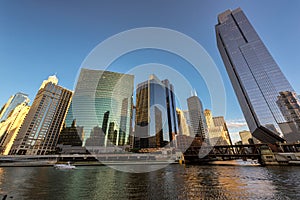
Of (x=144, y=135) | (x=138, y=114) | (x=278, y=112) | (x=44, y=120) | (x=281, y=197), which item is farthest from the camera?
(x=138, y=114)

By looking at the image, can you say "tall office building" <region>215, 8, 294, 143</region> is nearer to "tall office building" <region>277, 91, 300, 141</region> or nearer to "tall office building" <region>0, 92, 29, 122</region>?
"tall office building" <region>277, 91, 300, 141</region>

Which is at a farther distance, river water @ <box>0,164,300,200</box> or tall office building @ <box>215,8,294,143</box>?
tall office building @ <box>215,8,294,143</box>

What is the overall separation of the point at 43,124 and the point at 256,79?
17828 centimetres

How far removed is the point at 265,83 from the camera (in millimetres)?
85562

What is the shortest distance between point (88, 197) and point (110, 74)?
131 metres

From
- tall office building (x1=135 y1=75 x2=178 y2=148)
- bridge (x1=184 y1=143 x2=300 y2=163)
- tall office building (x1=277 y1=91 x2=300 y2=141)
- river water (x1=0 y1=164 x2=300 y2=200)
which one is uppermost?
tall office building (x1=135 y1=75 x2=178 y2=148)

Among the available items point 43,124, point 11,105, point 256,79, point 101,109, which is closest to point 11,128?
point 43,124

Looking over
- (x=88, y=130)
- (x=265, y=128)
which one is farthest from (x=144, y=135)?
(x=265, y=128)

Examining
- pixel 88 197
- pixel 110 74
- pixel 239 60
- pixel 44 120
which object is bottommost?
pixel 88 197

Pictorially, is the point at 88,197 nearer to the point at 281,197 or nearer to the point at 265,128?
the point at 281,197

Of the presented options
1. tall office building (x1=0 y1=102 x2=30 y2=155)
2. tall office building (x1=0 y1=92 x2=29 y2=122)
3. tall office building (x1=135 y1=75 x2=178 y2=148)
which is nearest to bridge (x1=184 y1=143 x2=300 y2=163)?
tall office building (x1=135 y1=75 x2=178 y2=148)

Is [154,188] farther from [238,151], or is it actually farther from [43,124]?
[43,124]

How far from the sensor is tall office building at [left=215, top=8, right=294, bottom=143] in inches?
3076

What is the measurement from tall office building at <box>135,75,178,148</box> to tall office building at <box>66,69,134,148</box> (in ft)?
105
